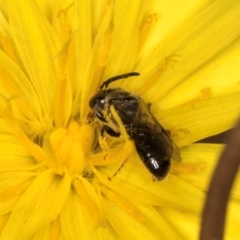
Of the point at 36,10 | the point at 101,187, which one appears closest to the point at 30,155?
the point at 101,187

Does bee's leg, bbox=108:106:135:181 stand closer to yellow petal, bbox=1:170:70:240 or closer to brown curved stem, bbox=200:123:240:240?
yellow petal, bbox=1:170:70:240

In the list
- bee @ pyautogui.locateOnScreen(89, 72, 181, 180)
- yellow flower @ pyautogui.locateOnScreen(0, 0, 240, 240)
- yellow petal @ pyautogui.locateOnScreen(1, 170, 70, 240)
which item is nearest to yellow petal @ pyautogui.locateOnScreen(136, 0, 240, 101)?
yellow flower @ pyautogui.locateOnScreen(0, 0, 240, 240)

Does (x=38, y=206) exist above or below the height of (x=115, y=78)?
below

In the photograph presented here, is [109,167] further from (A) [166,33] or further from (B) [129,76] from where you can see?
(A) [166,33]

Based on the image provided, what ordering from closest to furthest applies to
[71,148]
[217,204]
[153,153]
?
[217,204] → [153,153] → [71,148]

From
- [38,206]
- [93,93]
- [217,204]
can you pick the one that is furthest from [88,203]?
[217,204]

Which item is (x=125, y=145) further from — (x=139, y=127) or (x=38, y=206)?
(x=38, y=206)

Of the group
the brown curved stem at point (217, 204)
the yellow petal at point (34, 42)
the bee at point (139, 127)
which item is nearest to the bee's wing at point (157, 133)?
the bee at point (139, 127)
